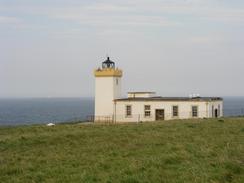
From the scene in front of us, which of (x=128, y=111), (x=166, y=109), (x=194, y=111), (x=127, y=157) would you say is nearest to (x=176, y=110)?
(x=166, y=109)

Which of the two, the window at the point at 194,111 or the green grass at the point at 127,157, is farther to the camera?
the window at the point at 194,111

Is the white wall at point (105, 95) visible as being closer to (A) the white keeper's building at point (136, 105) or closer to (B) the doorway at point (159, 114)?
(A) the white keeper's building at point (136, 105)

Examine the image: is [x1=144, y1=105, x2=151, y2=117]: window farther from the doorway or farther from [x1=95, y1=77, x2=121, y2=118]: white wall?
[x1=95, y1=77, x2=121, y2=118]: white wall

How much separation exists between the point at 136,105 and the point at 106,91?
3.25 meters

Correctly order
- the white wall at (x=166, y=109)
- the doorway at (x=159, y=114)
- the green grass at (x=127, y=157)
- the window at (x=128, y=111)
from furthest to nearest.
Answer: the window at (x=128, y=111)
the doorway at (x=159, y=114)
the white wall at (x=166, y=109)
the green grass at (x=127, y=157)

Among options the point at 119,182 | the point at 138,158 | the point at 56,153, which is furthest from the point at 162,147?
the point at 119,182

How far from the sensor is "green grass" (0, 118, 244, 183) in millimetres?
11344

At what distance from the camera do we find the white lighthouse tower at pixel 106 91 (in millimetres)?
42500

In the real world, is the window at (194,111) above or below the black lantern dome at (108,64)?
below

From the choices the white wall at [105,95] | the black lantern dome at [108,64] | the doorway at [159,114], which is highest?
the black lantern dome at [108,64]

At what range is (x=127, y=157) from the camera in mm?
14578

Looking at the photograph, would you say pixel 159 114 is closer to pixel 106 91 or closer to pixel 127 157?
pixel 106 91

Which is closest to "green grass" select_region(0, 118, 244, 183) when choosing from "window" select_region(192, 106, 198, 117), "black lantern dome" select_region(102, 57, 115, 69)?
"window" select_region(192, 106, 198, 117)

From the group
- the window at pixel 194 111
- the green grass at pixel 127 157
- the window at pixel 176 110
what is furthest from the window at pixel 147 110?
the green grass at pixel 127 157
